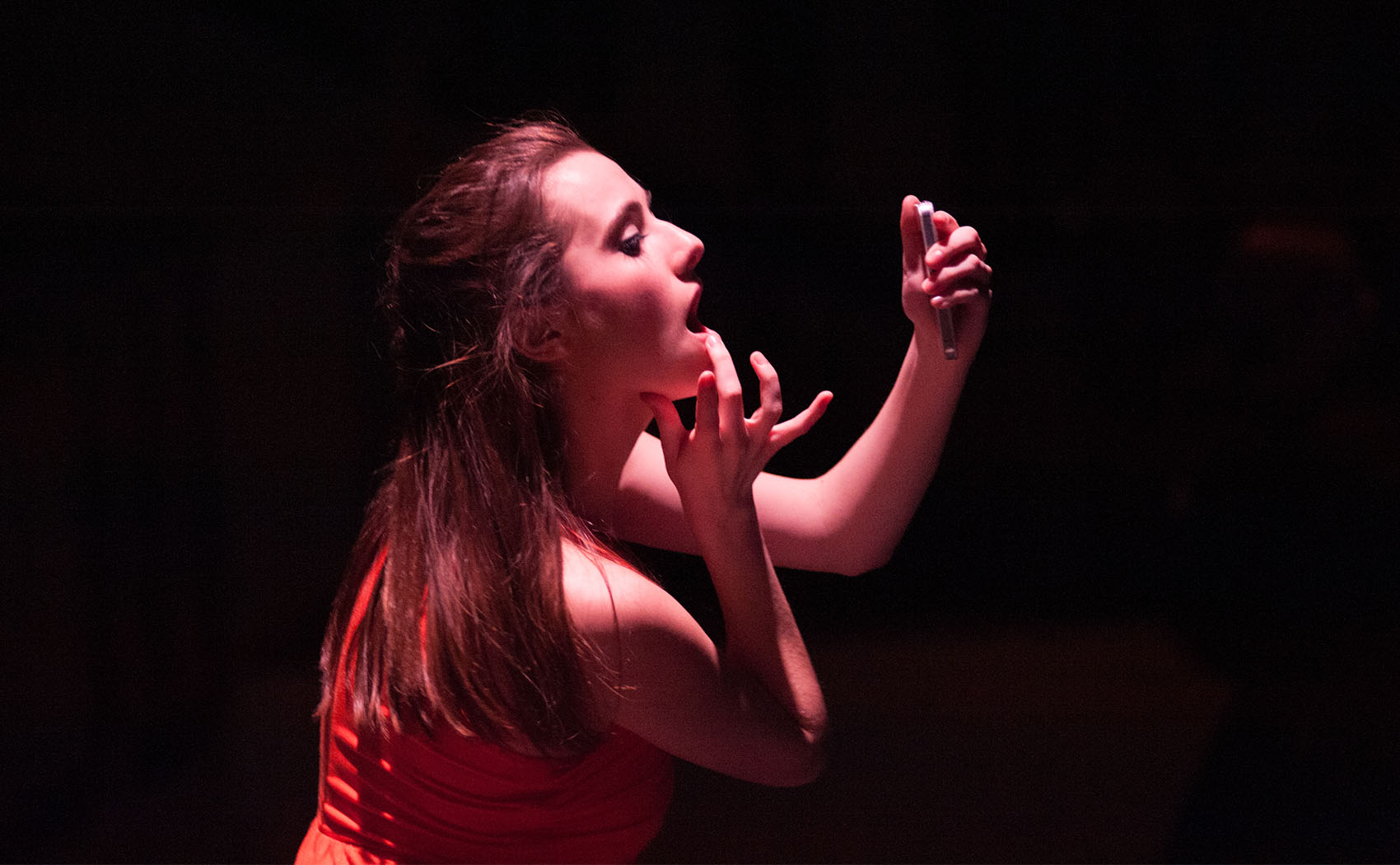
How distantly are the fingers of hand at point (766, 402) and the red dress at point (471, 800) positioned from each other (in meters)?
0.25

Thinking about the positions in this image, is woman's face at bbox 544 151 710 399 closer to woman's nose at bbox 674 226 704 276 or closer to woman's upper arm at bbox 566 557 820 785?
woman's nose at bbox 674 226 704 276

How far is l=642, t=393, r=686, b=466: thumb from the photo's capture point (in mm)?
817

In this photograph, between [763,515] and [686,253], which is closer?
[686,253]

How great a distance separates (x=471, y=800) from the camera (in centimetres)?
79

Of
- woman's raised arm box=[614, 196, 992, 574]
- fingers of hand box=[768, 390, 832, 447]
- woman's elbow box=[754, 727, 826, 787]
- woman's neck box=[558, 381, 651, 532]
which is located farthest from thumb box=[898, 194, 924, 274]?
woman's elbow box=[754, 727, 826, 787]

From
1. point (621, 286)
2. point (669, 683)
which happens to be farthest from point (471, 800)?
point (621, 286)

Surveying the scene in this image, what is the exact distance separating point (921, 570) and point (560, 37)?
2.18 ft

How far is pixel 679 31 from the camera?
109cm

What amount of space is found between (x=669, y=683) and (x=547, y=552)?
0.12 m

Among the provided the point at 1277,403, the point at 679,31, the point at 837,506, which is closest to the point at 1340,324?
the point at 1277,403

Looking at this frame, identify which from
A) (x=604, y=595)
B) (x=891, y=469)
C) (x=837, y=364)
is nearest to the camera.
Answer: (x=604, y=595)

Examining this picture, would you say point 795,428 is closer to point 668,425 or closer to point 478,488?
point 668,425

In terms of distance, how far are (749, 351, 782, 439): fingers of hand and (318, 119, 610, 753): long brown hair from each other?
0.49 ft

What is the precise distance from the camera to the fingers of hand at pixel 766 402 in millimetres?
778
